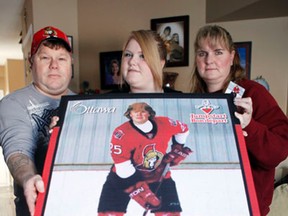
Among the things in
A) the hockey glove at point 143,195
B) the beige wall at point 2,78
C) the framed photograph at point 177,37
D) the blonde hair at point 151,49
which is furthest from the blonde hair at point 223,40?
the beige wall at point 2,78

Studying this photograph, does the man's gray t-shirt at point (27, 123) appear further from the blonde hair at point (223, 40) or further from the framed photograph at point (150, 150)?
the blonde hair at point (223, 40)

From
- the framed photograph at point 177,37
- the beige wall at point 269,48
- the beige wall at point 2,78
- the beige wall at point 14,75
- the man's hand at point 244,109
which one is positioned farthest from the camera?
the beige wall at point 2,78

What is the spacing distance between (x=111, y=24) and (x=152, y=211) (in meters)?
2.47

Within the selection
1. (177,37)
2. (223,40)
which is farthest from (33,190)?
(177,37)

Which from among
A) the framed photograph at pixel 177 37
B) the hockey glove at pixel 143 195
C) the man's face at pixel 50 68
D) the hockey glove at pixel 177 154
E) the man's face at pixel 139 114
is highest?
the framed photograph at pixel 177 37

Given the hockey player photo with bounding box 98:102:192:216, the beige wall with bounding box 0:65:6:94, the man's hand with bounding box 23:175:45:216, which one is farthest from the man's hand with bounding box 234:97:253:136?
the beige wall with bounding box 0:65:6:94

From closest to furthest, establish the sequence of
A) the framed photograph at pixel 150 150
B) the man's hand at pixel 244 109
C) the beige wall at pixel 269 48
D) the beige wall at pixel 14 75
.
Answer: the framed photograph at pixel 150 150, the man's hand at pixel 244 109, the beige wall at pixel 269 48, the beige wall at pixel 14 75

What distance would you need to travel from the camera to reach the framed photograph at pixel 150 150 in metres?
0.52

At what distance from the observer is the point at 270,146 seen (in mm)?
658

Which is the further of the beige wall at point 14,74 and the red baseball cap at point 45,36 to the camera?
the beige wall at point 14,74

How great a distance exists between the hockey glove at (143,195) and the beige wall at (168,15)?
6.11ft

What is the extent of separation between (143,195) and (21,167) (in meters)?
0.32

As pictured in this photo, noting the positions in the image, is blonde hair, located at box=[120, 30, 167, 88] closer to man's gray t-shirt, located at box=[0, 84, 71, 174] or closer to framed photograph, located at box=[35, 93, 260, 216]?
framed photograph, located at box=[35, 93, 260, 216]

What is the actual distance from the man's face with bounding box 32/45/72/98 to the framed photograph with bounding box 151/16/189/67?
1.68 meters
